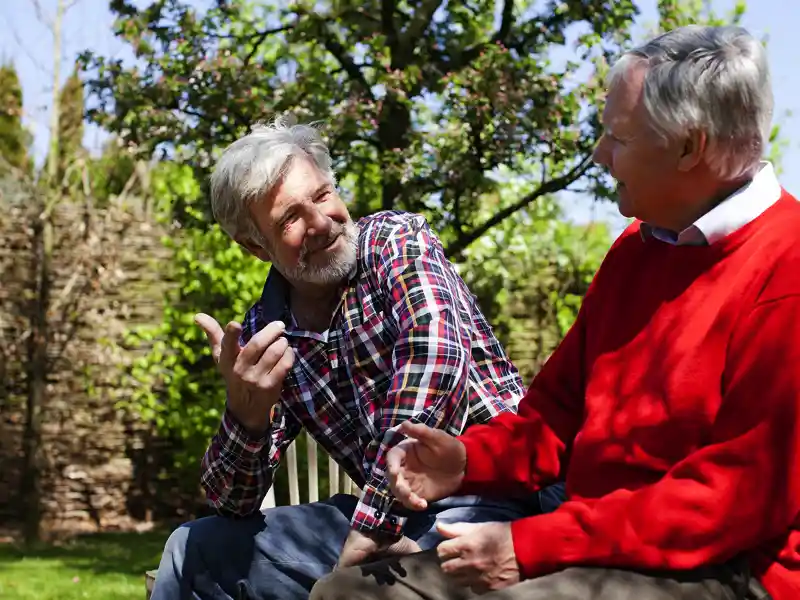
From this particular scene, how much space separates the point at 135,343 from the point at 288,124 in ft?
17.5

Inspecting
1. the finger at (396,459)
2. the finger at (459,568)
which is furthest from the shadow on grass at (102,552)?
the finger at (459,568)

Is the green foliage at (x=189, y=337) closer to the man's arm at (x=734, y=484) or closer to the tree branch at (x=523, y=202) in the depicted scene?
the tree branch at (x=523, y=202)

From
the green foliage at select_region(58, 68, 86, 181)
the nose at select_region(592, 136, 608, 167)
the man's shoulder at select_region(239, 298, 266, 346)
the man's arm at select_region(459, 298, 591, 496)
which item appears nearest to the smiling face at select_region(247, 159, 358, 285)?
the man's shoulder at select_region(239, 298, 266, 346)

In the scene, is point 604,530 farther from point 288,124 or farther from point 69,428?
point 69,428

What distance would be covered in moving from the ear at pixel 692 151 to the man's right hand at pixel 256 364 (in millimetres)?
903

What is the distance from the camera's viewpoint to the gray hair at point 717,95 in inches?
63.3

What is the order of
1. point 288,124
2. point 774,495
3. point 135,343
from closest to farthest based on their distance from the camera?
point 774,495 → point 288,124 → point 135,343

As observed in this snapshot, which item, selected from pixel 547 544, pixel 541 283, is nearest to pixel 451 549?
pixel 547 544

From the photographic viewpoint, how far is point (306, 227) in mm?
2549

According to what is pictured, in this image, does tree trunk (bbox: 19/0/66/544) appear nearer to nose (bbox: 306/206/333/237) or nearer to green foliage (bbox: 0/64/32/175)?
green foliage (bbox: 0/64/32/175)

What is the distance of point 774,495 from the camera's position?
4.99 ft

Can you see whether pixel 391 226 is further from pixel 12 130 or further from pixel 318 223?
pixel 12 130

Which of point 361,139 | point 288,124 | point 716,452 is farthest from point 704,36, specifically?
point 361,139

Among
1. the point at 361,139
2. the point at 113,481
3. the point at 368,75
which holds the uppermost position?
the point at 368,75
